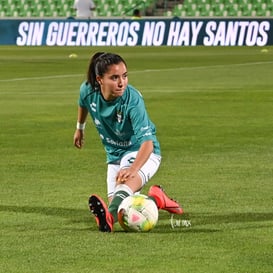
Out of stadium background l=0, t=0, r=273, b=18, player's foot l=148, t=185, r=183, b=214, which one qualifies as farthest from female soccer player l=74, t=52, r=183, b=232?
stadium background l=0, t=0, r=273, b=18

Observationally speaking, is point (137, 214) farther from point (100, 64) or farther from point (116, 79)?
point (100, 64)

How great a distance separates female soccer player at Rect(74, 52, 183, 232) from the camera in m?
8.90

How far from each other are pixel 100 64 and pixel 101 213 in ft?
3.74

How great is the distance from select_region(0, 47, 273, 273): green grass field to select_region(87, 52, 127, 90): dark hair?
42.2 inches

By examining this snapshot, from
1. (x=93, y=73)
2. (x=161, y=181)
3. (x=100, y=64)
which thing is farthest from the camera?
(x=161, y=181)

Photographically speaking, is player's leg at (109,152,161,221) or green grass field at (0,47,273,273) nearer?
green grass field at (0,47,273,273)

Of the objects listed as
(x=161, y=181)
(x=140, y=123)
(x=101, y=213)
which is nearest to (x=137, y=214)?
(x=101, y=213)

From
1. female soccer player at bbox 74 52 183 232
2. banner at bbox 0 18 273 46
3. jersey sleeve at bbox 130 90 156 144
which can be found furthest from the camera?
banner at bbox 0 18 273 46

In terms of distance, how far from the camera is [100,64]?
917cm

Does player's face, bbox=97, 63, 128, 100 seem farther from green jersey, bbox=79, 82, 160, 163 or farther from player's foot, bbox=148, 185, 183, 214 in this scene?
player's foot, bbox=148, 185, 183, 214

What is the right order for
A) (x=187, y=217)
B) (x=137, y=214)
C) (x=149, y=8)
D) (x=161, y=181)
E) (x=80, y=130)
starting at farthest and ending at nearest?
(x=149, y=8)
(x=161, y=181)
(x=80, y=130)
(x=187, y=217)
(x=137, y=214)

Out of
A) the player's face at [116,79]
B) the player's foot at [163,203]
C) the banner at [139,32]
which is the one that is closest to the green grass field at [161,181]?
the player's foot at [163,203]

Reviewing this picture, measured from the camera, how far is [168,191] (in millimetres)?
11281

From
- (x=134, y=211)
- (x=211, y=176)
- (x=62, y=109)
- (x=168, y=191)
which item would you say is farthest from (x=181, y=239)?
(x=62, y=109)
